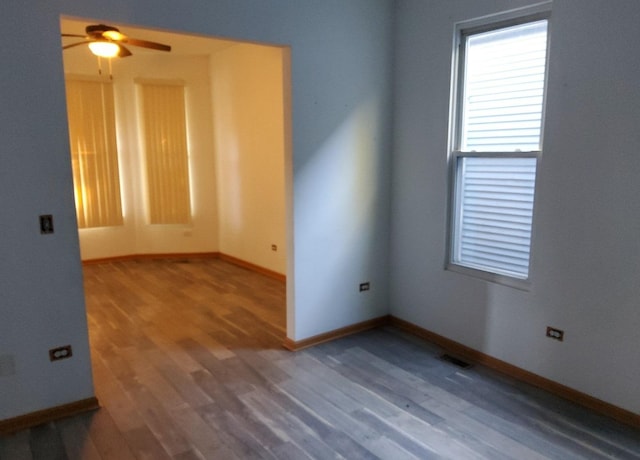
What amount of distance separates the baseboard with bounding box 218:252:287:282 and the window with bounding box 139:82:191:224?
0.83 meters

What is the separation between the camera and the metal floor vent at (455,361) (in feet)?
11.2

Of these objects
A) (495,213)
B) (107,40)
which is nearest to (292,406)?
(495,213)

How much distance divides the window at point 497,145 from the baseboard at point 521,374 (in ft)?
2.03

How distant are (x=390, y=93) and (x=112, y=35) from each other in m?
2.30

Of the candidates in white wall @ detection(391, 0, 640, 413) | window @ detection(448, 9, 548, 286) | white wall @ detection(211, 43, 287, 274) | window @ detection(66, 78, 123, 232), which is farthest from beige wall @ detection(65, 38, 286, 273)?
window @ detection(448, 9, 548, 286)

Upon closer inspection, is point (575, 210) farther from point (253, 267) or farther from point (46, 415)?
point (253, 267)

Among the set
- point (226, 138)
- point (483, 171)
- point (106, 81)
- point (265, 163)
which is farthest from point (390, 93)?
point (106, 81)

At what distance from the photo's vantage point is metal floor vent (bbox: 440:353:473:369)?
3416 mm

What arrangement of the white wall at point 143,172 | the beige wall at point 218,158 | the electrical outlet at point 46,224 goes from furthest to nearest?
the white wall at point 143,172
the beige wall at point 218,158
the electrical outlet at point 46,224

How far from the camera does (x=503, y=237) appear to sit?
330 centimetres

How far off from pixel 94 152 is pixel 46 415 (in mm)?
4445

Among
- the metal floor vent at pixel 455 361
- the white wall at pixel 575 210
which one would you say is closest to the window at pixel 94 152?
the white wall at pixel 575 210

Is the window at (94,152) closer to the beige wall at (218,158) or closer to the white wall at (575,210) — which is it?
the beige wall at (218,158)

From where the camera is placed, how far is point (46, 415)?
8.82 feet
